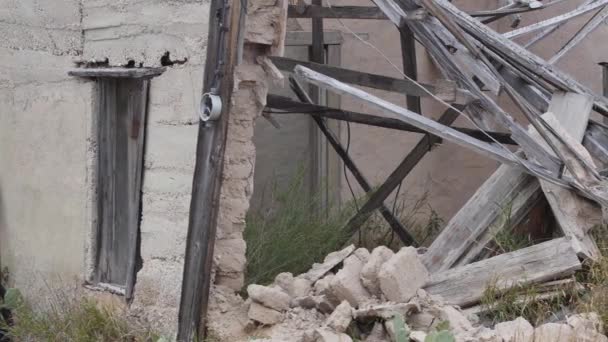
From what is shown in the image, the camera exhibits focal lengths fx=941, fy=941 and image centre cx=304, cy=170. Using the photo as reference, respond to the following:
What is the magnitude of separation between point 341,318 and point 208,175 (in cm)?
105

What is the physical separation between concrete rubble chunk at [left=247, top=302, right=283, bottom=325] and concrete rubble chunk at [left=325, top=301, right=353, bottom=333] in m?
0.33

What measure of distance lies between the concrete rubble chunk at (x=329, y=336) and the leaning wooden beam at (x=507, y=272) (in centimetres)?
70

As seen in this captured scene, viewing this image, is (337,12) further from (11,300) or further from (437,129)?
(11,300)

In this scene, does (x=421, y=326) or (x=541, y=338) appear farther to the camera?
(x=421, y=326)

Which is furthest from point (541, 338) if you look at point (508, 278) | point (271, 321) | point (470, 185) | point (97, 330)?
point (470, 185)

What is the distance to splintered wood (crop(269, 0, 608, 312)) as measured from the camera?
4.87 metres

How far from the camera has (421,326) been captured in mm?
4836

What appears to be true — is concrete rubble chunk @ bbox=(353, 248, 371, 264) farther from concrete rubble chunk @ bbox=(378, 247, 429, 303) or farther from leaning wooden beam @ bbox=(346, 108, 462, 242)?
leaning wooden beam @ bbox=(346, 108, 462, 242)

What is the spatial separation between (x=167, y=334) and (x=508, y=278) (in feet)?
6.32

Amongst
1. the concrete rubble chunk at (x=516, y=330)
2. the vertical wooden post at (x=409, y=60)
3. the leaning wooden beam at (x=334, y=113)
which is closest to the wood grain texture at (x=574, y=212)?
the concrete rubble chunk at (x=516, y=330)

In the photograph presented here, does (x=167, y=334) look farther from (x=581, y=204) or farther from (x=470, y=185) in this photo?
(x=470, y=185)

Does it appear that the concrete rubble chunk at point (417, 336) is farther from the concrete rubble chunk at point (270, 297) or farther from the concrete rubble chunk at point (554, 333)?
the concrete rubble chunk at point (270, 297)

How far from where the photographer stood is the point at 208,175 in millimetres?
5070

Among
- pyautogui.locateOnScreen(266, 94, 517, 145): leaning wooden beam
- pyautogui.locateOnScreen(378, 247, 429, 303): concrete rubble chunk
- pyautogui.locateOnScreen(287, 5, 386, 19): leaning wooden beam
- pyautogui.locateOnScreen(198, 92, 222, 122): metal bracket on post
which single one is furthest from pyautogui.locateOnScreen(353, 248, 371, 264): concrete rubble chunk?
pyautogui.locateOnScreen(287, 5, 386, 19): leaning wooden beam
